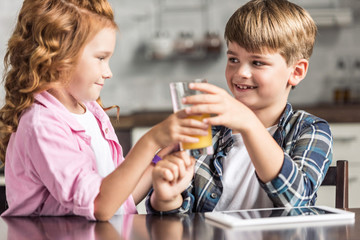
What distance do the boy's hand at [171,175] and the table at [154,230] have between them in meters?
0.06

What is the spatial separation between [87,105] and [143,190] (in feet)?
0.95

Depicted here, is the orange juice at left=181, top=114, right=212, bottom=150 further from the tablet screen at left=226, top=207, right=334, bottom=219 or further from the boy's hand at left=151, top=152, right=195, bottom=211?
the tablet screen at left=226, top=207, right=334, bottom=219

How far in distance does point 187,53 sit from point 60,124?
112 inches

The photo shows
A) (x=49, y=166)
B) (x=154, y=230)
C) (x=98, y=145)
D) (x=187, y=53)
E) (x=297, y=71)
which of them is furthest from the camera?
(x=187, y=53)

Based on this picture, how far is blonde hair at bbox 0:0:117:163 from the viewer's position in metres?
1.27

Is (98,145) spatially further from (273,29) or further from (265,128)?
(273,29)

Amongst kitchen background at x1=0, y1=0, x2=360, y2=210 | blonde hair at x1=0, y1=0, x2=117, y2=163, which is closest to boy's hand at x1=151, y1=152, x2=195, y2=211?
blonde hair at x1=0, y1=0, x2=117, y2=163

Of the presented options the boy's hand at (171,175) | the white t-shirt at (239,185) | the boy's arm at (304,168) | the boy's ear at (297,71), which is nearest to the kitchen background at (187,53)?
the boy's ear at (297,71)

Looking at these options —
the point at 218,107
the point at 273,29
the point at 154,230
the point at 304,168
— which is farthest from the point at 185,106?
the point at 273,29

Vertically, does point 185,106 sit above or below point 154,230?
above

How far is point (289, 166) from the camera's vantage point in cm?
120

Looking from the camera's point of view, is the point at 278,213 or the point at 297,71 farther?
the point at 297,71

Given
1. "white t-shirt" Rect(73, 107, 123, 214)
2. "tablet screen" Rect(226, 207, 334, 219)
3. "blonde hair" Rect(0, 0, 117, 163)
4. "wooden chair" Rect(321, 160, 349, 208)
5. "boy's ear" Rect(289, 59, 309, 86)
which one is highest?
"blonde hair" Rect(0, 0, 117, 163)

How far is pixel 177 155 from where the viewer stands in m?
1.14
